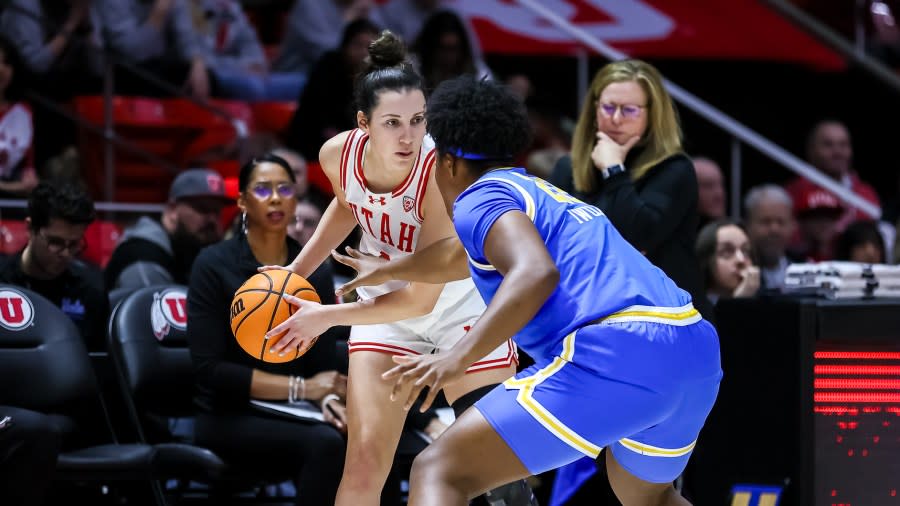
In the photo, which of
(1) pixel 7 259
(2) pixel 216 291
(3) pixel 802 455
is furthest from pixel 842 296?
(1) pixel 7 259

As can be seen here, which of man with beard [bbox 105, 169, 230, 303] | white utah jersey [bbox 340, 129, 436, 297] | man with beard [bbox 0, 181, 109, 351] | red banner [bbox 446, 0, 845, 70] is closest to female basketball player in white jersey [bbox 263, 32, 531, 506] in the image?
white utah jersey [bbox 340, 129, 436, 297]

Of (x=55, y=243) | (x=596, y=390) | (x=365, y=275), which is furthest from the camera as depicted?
(x=55, y=243)

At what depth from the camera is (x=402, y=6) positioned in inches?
372

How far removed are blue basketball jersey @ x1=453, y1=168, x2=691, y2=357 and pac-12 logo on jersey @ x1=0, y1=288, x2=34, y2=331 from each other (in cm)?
268

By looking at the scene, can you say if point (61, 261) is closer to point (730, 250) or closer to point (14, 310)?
point (14, 310)

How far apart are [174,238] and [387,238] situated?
2.48 meters

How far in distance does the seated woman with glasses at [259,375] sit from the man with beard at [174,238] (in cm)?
112

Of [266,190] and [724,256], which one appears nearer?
[266,190]

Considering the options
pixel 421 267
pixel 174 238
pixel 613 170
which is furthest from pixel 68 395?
pixel 613 170

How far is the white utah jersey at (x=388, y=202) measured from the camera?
468 cm

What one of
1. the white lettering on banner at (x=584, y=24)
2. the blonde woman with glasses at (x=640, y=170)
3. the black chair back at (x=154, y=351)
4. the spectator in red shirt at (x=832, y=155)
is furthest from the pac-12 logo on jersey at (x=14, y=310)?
the spectator in red shirt at (x=832, y=155)

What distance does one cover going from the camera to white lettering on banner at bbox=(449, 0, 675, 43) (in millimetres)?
10039

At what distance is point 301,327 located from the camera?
4.17 metres

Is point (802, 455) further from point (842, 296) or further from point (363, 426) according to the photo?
point (363, 426)
